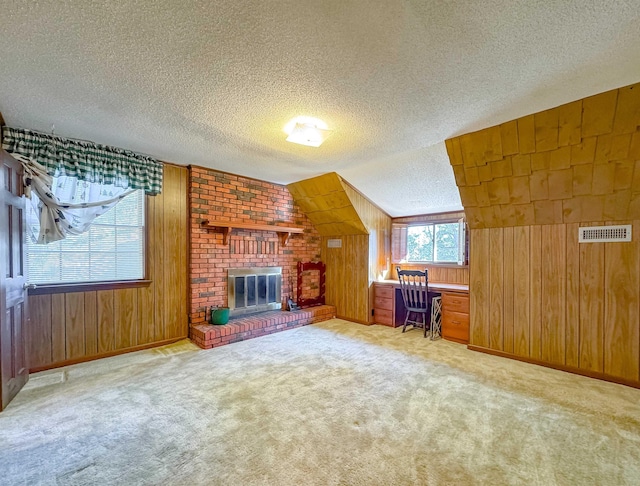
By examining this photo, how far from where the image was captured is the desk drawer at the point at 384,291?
16.1 feet

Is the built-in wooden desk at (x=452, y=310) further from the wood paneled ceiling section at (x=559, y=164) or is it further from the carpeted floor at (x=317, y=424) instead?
the wood paneled ceiling section at (x=559, y=164)

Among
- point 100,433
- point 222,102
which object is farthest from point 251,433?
point 222,102

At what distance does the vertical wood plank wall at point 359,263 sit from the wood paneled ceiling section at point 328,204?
12cm

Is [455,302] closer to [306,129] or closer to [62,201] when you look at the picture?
[306,129]

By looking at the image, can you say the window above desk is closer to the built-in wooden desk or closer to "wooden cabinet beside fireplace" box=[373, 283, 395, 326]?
the built-in wooden desk

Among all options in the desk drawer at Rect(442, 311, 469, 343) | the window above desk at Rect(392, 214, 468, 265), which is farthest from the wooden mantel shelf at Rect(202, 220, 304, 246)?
the desk drawer at Rect(442, 311, 469, 343)

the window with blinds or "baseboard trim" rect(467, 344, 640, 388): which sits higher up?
the window with blinds

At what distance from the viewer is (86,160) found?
3.16m

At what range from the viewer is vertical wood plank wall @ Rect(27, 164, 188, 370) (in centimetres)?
305

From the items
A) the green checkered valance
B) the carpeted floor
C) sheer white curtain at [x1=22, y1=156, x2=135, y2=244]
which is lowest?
the carpeted floor

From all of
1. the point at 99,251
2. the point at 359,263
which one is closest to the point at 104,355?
the point at 99,251

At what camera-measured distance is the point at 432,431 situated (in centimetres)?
202

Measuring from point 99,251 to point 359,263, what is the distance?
12.2 ft

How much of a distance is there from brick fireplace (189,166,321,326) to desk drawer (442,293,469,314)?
98.3 inches
